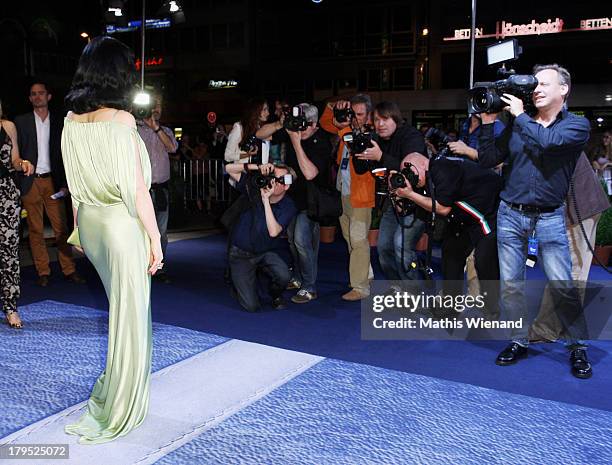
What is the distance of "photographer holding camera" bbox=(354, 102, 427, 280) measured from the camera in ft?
16.2

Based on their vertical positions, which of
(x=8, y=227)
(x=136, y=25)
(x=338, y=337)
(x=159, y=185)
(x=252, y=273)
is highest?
(x=136, y=25)

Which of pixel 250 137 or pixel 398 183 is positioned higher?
pixel 250 137

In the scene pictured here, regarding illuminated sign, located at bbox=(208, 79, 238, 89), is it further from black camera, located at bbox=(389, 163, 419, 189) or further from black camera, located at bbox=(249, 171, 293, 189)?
black camera, located at bbox=(389, 163, 419, 189)

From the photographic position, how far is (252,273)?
17.4 feet

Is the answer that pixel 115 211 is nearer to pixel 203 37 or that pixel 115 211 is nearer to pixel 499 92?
pixel 499 92

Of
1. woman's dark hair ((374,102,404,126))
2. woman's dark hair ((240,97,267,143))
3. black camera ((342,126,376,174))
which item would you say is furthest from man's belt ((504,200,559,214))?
woman's dark hair ((240,97,267,143))

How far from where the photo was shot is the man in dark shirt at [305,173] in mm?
5367

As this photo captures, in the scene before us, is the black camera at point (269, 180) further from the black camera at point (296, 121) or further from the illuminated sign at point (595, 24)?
the illuminated sign at point (595, 24)

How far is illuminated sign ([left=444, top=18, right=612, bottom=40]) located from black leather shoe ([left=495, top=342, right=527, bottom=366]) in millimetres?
24808

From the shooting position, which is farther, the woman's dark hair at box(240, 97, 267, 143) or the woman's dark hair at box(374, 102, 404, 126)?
the woman's dark hair at box(240, 97, 267, 143)

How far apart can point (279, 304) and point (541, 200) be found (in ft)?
8.02

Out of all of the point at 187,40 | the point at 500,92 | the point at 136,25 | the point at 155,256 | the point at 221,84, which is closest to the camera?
the point at 155,256

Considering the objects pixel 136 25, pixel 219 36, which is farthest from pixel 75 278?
pixel 219 36

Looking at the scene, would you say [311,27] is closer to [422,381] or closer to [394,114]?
[394,114]
